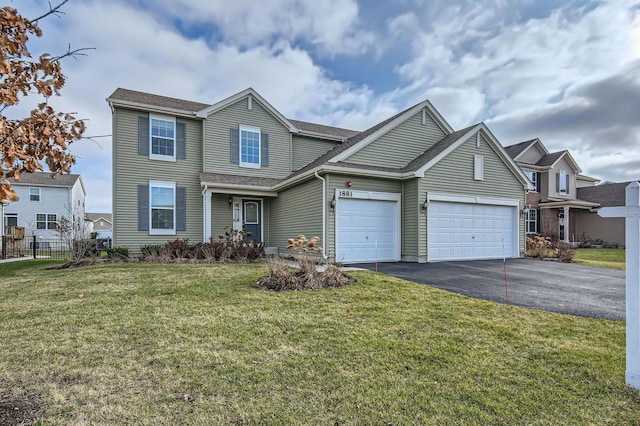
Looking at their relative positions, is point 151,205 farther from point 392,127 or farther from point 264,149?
point 392,127

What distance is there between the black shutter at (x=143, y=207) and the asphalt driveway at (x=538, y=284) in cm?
946

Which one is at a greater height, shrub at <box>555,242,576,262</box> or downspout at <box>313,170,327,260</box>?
downspout at <box>313,170,327,260</box>

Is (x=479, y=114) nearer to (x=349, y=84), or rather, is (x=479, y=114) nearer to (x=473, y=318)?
(x=349, y=84)

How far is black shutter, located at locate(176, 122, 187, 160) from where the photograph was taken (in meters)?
14.4

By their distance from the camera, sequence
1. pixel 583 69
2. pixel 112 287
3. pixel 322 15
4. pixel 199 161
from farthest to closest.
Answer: pixel 199 161 → pixel 583 69 → pixel 322 15 → pixel 112 287

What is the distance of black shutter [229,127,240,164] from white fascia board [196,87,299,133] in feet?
3.83

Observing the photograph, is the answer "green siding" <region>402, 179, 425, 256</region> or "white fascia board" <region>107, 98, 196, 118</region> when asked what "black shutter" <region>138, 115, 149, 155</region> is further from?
"green siding" <region>402, 179, 425, 256</region>

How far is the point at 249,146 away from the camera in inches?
617

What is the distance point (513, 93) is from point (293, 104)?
36.0 feet

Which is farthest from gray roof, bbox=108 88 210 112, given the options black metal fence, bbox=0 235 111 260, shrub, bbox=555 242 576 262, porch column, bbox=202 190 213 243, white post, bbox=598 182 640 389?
shrub, bbox=555 242 576 262

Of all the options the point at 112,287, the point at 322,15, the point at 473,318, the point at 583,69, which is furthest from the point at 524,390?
the point at 583,69

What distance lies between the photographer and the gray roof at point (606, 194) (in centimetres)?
2603

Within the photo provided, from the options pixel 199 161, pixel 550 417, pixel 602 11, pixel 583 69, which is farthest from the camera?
pixel 199 161

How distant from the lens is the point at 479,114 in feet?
53.3
